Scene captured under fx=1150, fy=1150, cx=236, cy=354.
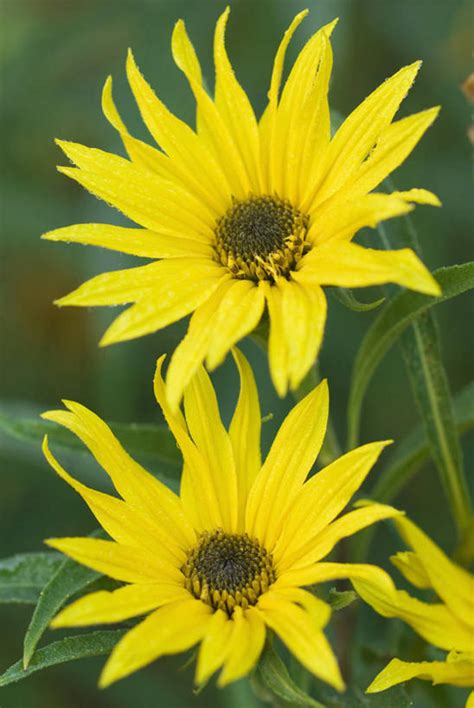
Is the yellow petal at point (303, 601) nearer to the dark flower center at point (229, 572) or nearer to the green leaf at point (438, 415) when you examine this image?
the dark flower center at point (229, 572)

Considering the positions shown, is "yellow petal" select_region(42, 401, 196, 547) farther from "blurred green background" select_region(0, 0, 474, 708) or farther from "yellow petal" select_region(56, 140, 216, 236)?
"blurred green background" select_region(0, 0, 474, 708)

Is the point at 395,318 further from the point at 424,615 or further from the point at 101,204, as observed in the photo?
the point at 101,204

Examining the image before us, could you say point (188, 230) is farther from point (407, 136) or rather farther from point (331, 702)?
point (331, 702)

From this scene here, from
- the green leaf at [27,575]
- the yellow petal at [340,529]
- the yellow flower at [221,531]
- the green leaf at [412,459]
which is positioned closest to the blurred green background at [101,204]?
the green leaf at [412,459]

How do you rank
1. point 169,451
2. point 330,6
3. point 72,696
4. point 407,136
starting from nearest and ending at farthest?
point 407,136 → point 169,451 → point 330,6 → point 72,696

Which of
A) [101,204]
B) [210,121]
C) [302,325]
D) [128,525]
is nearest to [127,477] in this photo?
[128,525]

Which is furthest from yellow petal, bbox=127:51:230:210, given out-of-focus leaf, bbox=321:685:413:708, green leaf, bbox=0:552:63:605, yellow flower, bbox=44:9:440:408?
out-of-focus leaf, bbox=321:685:413:708

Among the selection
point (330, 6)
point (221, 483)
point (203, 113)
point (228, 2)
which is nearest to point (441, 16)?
point (228, 2)
